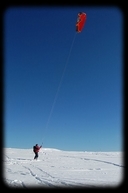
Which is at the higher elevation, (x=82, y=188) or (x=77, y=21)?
(x=77, y=21)

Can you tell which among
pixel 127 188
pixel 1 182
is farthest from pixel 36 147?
pixel 127 188

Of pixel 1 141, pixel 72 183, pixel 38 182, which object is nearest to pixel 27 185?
pixel 38 182

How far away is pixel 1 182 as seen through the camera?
7.65m

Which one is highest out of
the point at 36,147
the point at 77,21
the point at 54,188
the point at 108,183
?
the point at 77,21

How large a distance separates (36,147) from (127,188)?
11.1 meters

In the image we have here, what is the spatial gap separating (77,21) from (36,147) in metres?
8.35

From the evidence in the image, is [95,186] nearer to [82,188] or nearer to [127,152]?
[82,188]

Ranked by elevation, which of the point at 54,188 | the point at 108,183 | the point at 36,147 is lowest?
the point at 36,147

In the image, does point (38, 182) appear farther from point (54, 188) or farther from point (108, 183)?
point (108, 183)

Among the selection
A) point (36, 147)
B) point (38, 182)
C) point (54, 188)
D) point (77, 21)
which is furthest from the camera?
point (36, 147)
